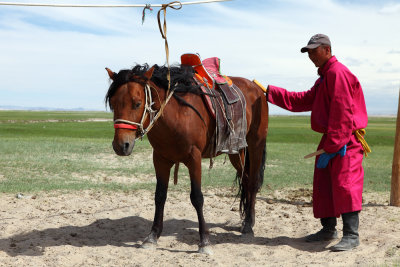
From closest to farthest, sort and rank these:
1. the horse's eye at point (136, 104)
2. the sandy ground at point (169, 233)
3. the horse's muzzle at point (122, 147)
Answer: the horse's muzzle at point (122, 147) → the horse's eye at point (136, 104) → the sandy ground at point (169, 233)

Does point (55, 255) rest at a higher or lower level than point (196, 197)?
lower

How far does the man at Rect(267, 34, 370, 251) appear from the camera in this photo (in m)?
4.57

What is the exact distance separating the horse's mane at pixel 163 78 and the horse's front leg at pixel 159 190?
0.81 metres

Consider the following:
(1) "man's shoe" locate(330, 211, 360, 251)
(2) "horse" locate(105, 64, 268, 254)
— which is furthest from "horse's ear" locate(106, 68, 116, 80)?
(1) "man's shoe" locate(330, 211, 360, 251)

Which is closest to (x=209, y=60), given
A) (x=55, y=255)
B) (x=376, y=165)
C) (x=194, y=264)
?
(x=194, y=264)

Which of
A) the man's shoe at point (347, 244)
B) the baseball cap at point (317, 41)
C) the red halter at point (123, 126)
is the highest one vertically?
the baseball cap at point (317, 41)

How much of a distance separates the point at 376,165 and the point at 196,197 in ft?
37.0

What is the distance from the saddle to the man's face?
44.4 inches

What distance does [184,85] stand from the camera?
16.3 feet

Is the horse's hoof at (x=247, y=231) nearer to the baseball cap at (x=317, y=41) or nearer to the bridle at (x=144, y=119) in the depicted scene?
the bridle at (x=144, y=119)

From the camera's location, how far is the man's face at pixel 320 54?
482 cm

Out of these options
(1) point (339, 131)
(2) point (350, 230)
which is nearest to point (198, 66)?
(1) point (339, 131)

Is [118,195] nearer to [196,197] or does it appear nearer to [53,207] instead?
[53,207]

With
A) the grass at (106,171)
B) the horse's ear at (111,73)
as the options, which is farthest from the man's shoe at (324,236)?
the horse's ear at (111,73)
